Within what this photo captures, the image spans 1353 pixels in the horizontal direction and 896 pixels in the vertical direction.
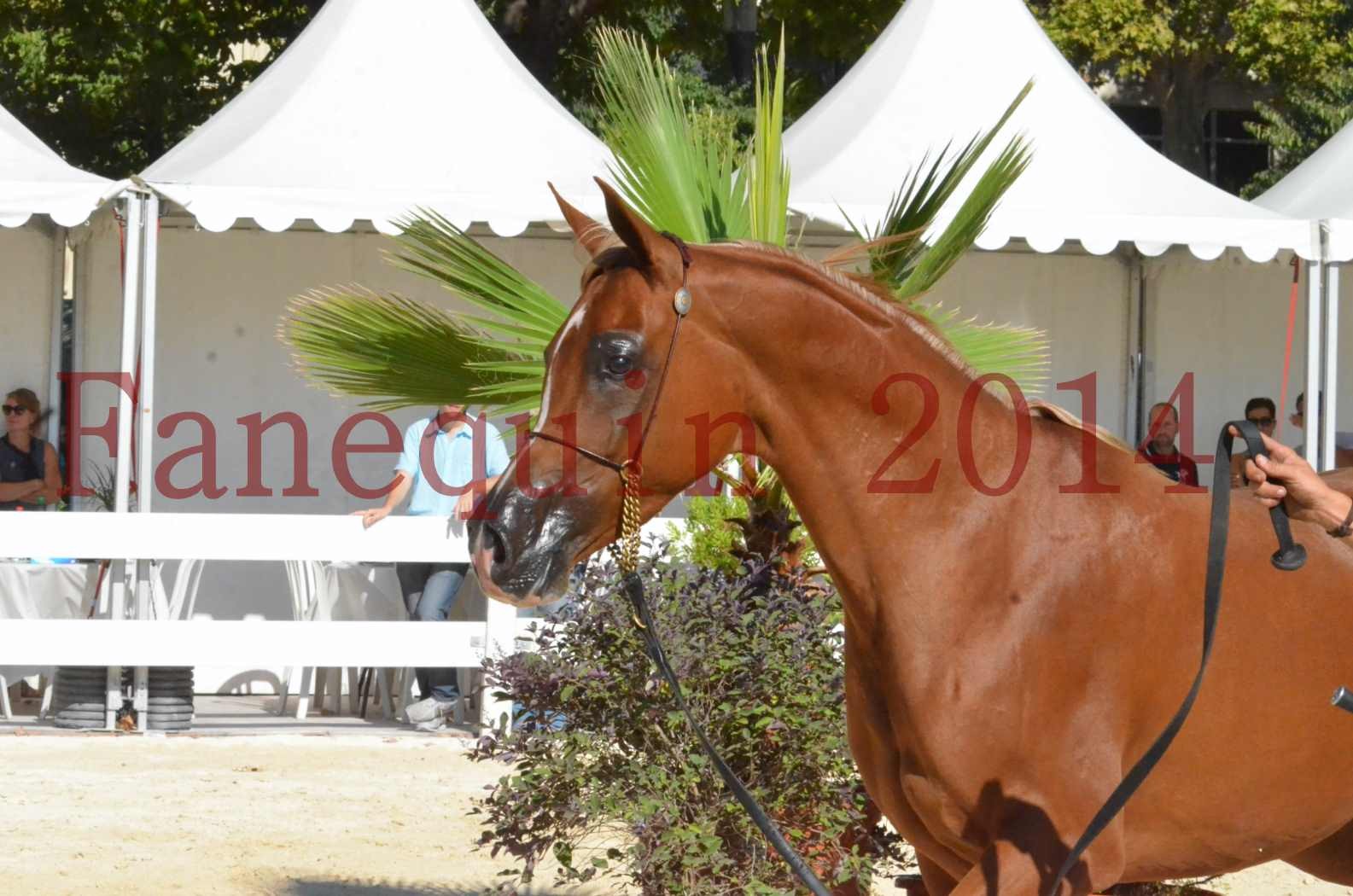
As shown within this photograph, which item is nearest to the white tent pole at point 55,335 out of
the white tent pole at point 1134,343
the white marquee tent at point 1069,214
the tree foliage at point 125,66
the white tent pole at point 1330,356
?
the white marquee tent at point 1069,214

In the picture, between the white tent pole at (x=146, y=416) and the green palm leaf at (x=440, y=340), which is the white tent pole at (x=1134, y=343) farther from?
the green palm leaf at (x=440, y=340)

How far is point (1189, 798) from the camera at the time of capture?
11.2 ft

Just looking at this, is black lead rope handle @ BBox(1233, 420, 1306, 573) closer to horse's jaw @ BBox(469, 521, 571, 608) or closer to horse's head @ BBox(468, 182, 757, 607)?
horse's head @ BBox(468, 182, 757, 607)

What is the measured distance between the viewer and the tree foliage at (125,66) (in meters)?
17.9

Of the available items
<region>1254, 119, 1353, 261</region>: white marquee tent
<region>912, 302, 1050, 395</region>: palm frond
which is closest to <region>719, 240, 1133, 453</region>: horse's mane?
<region>912, 302, 1050, 395</region>: palm frond

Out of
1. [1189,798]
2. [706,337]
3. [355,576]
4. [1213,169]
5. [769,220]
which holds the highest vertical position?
[1213,169]

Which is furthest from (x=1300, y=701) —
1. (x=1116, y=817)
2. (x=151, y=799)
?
(x=151, y=799)

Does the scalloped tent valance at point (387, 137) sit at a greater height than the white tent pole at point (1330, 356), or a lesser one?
greater

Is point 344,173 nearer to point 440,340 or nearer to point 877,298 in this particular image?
point 440,340

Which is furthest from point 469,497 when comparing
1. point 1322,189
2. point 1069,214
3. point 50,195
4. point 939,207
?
point 1322,189

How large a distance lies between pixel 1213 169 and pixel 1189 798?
989 inches

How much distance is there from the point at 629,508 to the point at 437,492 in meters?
7.35

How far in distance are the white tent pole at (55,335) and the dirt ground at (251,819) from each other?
3.28 m

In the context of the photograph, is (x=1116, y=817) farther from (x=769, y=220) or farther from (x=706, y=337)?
(x=769, y=220)
